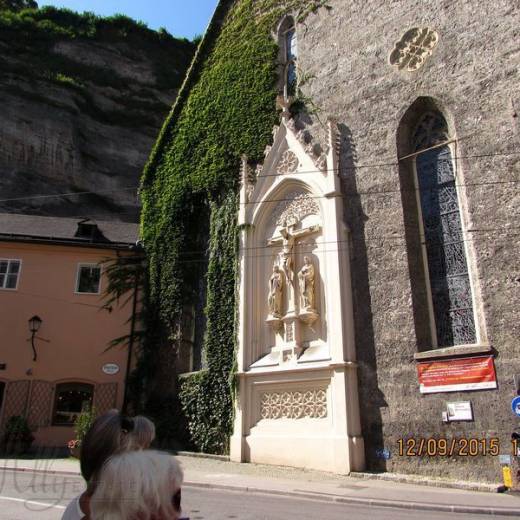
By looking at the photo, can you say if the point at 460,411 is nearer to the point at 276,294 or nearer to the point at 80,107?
the point at 276,294

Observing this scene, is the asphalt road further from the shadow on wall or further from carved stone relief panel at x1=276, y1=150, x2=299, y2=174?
carved stone relief panel at x1=276, y1=150, x2=299, y2=174

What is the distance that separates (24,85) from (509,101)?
4229cm

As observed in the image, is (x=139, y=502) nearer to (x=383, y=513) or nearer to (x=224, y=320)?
(x=383, y=513)

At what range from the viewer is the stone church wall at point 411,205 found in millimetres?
10539

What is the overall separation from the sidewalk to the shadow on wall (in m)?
0.99

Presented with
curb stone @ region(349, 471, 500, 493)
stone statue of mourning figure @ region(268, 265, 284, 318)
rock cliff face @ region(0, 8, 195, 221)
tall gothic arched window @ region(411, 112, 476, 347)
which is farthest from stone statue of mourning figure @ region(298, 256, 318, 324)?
rock cliff face @ region(0, 8, 195, 221)

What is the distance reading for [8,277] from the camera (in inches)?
776

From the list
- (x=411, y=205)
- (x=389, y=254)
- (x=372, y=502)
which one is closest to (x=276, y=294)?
(x=389, y=254)

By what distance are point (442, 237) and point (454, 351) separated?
2.95m

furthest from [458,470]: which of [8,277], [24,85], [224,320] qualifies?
[24,85]

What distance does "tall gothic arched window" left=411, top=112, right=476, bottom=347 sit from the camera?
38.4 ft

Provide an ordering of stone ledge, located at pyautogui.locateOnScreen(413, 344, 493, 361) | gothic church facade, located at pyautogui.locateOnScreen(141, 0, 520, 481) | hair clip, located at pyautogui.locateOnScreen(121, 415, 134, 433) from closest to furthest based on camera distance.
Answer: hair clip, located at pyautogui.locateOnScreen(121, 415, 134, 433) < stone ledge, located at pyautogui.locateOnScreen(413, 344, 493, 361) < gothic church facade, located at pyautogui.locateOnScreen(141, 0, 520, 481)

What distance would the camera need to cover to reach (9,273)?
1977 cm

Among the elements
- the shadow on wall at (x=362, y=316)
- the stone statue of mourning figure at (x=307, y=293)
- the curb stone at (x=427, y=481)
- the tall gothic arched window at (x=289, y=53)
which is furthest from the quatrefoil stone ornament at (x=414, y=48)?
the curb stone at (x=427, y=481)
